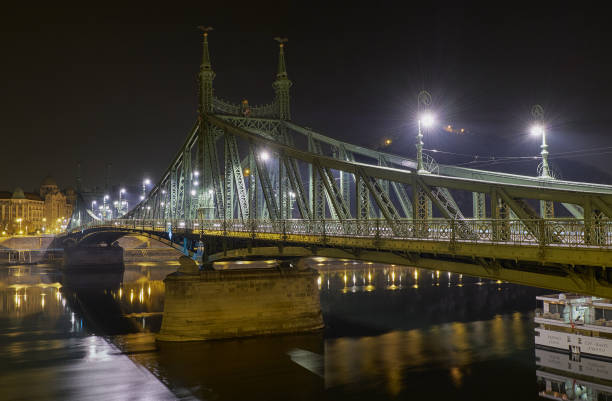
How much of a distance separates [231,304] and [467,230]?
21.5 m

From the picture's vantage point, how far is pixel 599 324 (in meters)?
31.0

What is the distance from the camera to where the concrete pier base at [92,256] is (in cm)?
9650

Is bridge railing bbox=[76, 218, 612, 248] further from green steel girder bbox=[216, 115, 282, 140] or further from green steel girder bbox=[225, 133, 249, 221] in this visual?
green steel girder bbox=[216, 115, 282, 140]

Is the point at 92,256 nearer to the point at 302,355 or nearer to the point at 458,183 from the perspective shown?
the point at 302,355

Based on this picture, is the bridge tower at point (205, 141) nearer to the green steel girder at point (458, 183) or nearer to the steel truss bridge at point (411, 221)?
the steel truss bridge at point (411, 221)

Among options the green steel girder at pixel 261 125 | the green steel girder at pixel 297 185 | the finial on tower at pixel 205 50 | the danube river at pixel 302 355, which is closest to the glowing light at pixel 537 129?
the green steel girder at pixel 297 185

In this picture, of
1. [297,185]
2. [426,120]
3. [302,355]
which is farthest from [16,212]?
[426,120]

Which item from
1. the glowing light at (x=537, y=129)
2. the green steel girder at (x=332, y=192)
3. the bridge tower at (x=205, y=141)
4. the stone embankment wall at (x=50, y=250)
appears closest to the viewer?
the glowing light at (x=537, y=129)

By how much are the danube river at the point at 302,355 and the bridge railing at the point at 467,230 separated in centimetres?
759

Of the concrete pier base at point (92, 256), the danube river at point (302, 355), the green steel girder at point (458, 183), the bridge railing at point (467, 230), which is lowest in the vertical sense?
the danube river at point (302, 355)

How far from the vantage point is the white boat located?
3041 cm

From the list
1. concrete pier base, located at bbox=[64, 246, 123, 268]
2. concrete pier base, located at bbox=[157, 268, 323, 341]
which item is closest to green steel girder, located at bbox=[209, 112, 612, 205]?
concrete pier base, located at bbox=[157, 268, 323, 341]

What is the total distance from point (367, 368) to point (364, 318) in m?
14.3

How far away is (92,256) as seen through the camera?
97.5 metres
